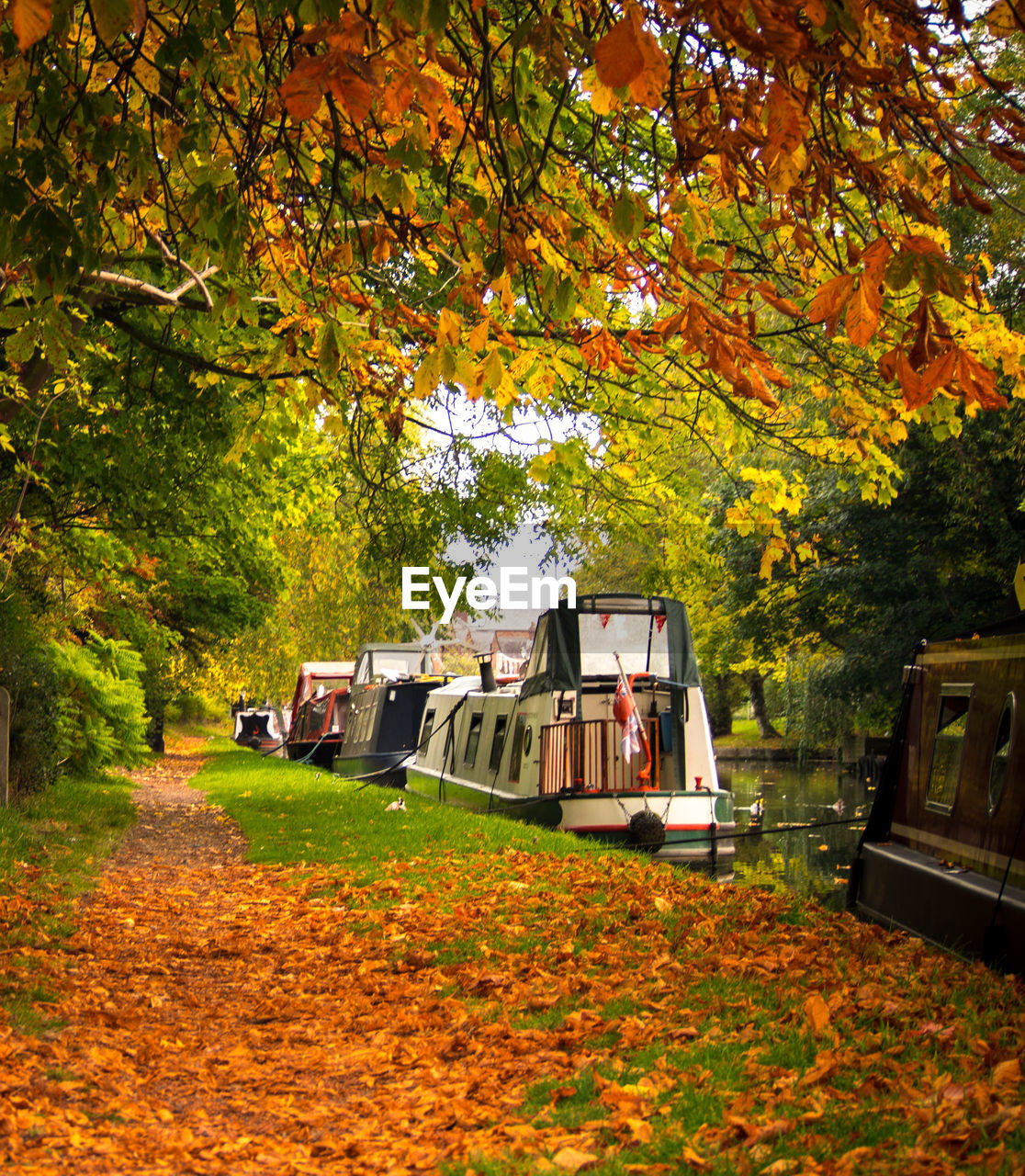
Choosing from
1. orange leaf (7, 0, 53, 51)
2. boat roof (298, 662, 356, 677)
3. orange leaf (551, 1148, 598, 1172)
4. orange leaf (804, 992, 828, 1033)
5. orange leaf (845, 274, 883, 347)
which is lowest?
orange leaf (551, 1148, 598, 1172)

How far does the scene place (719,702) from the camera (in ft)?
177

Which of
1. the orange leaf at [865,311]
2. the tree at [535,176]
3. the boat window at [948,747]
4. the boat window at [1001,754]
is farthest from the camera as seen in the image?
the boat window at [948,747]

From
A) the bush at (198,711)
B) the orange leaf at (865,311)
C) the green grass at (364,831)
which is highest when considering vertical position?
the orange leaf at (865,311)

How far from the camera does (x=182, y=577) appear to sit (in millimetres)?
24156

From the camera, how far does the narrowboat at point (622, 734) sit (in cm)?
1427

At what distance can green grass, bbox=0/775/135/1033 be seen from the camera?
579 cm

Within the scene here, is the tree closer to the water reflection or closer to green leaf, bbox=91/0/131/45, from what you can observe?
green leaf, bbox=91/0/131/45

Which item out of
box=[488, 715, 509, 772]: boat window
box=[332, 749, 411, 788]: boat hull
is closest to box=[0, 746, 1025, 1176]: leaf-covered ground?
box=[488, 715, 509, 772]: boat window

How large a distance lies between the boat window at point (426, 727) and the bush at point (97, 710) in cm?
514

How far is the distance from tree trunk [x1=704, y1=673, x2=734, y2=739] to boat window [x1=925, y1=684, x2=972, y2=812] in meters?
43.6

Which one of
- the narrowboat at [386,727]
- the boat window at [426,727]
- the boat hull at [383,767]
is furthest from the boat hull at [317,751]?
the boat window at [426,727]

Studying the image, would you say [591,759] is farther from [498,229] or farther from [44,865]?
[498,229]

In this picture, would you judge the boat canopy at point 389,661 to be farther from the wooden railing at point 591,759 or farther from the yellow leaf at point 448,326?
the yellow leaf at point 448,326

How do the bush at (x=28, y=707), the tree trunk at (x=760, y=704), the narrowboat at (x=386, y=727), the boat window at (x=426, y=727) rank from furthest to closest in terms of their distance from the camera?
1. the tree trunk at (x=760, y=704)
2. the narrowboat at (x=386, y=727)
3. the boat window at (x=426, y=727)
4. the bush at (x=28, y=707)
